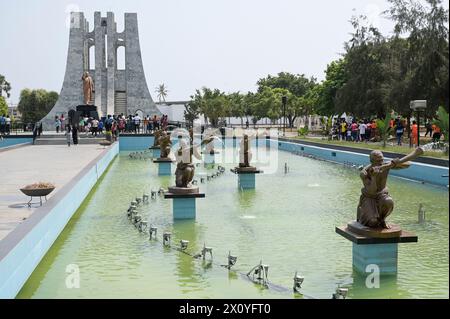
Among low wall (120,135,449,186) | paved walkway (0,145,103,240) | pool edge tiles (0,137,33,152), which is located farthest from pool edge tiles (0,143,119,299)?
pool edge tiles (0,137,33,152)

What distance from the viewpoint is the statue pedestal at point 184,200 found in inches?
397

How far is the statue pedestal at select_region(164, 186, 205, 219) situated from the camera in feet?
33.1

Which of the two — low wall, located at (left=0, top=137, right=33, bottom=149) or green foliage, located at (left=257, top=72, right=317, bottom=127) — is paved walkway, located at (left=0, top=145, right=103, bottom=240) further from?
green foliage, located at (left=257, top=72, right=317, bottom=127)

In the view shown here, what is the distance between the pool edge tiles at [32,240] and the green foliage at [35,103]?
68.1 metres

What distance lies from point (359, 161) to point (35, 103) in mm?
63909

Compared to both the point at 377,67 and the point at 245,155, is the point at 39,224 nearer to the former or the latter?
the point at 245,155

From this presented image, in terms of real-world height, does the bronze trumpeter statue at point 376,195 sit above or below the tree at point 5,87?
below

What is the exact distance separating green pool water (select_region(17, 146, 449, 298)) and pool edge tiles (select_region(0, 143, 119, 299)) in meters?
0.16

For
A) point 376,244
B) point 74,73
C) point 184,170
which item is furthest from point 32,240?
point 74,73

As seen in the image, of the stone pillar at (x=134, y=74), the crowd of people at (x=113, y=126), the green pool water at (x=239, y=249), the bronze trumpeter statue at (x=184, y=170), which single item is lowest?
the green pool water at (x=239, y=249)

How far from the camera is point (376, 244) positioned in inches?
241

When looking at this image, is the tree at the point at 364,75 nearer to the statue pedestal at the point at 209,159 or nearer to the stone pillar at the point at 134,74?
the statue pedestal at the point at 209,159

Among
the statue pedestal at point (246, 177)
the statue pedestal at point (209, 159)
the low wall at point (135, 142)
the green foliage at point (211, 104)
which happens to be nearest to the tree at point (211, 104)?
the green foliage at point (211, 104)
